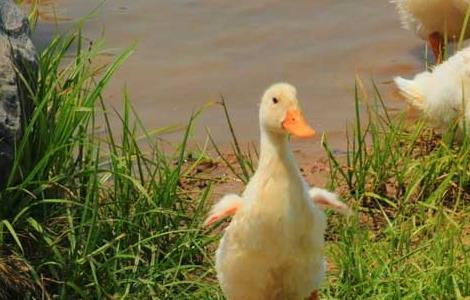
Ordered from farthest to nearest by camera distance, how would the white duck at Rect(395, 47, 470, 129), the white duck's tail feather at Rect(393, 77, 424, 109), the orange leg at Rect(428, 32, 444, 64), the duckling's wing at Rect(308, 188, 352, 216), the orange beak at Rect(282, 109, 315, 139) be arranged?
the orange leg at Rect(428, 32, 444, 64) → the white duck's tail feather at Rect(393, 77, 424, 109) → the white duck at Rect(395, 47, 470, 129) → the duckling's wing at Rect(308, 188, 352, 216) → the orange beak at Rect(282, 109, 315, 139)

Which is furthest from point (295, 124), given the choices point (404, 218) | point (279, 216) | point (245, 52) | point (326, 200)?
point (245, 52)

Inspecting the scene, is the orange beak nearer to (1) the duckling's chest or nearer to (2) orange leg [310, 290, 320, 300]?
(1) the duckling's chest

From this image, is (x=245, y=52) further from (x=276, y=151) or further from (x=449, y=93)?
(x=276, y=151)

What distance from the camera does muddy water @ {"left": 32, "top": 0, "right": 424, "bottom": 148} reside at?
820 centimetres

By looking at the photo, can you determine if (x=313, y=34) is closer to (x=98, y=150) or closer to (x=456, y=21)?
(x=456, y=21)

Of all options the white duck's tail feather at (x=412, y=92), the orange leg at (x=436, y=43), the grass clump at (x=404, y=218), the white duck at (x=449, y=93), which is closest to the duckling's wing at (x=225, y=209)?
the grass clump at (x=404, y=218)

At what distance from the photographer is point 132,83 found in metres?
8.55

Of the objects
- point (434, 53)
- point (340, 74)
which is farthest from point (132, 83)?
point (434, 53)

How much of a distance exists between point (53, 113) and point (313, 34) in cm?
425

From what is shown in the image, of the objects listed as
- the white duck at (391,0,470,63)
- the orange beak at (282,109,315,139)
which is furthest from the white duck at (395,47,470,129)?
the orange beak at (282,109,315,139)

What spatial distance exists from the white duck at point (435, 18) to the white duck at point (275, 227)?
3787mm

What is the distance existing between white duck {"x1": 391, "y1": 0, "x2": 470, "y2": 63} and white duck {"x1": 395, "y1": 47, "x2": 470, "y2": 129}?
58.6 inches

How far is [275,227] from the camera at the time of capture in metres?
4.75

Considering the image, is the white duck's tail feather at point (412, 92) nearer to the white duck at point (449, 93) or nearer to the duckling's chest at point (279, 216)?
the white duck at point (449, 93)
